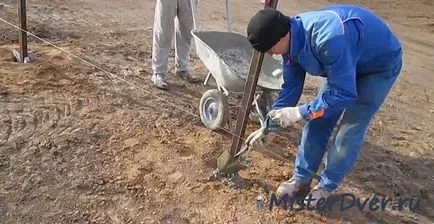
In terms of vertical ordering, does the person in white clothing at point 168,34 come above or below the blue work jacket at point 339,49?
below

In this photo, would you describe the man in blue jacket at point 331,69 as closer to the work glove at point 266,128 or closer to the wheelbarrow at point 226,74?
the work glove at point 266,128

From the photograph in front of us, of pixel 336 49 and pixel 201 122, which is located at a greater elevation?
pixel 336 49

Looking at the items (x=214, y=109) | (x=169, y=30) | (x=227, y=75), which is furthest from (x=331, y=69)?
(x=169, y=30)

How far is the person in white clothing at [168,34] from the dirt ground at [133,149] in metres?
0.18

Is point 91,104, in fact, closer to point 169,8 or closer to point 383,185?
point 169,8

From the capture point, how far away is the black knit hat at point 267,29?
3.03 m

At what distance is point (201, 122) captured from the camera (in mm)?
5008

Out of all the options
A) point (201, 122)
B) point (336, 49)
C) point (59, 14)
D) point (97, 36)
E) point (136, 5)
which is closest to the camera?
point (336, 49)

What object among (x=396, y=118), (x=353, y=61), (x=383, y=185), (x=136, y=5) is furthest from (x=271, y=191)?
(x=136, y=5)

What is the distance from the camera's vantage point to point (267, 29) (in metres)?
3.03

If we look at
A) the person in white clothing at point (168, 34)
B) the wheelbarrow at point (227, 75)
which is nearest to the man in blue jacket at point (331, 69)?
the wheelbarrow at point (227, 75)

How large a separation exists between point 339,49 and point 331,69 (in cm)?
13

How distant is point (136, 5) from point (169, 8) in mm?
3481

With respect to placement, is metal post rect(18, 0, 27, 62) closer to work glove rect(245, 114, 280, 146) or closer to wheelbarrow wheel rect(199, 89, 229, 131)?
wheelbarrow wheel rect(199, 89, 229, 131)
